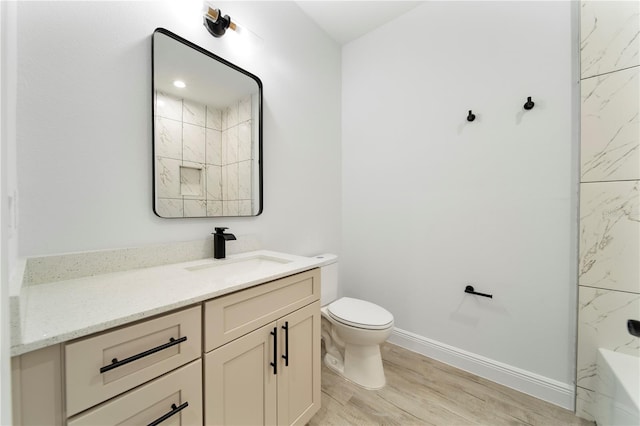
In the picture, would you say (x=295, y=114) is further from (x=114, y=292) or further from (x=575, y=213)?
(x=575, y=213)

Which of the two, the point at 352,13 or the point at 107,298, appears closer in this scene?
the point at 107,298

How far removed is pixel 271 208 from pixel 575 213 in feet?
6.00

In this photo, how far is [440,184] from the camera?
6.19 ft

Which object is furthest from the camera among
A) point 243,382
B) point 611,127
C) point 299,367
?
point 611,127

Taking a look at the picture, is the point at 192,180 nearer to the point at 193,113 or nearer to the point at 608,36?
the point at 193,113

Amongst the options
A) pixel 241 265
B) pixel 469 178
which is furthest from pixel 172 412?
pixel 469 178

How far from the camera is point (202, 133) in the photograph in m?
1.40

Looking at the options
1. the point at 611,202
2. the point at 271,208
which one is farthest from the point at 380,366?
the point at 611,202

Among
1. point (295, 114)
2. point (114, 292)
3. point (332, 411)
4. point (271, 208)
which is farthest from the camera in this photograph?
point (295, 114)

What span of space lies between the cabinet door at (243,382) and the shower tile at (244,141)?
102cm

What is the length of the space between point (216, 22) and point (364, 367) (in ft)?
7.36

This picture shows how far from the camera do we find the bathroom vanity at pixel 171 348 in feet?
1.90

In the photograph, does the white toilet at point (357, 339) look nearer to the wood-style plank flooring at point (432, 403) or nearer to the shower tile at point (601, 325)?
the wood-style plank flooring at point (432, 403)

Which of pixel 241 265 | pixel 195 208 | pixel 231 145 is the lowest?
pixel 241 265
